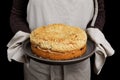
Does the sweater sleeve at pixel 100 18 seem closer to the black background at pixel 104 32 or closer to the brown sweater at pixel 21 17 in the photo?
the brown sweater at pixel 21 17

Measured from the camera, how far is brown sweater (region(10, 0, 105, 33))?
1.18 m

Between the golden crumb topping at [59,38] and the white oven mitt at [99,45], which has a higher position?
the golden crumb topping at [59,38]

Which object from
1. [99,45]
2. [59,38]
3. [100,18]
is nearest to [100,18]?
[100,18]

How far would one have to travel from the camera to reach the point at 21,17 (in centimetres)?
124

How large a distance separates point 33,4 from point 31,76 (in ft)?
1.06

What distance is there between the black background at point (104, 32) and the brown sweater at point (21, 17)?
52 cm

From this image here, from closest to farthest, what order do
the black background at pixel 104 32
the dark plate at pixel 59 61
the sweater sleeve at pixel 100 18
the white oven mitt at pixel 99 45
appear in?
the dark plate at pixel 59 61, the white oven mitt at pixel 99 45, the sweater sleeve at pixel 100 18, the black background at pixel 104 32

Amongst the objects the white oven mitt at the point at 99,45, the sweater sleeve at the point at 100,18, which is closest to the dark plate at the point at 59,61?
the white oven mitt at the point at 99,45

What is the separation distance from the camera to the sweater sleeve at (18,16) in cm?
118

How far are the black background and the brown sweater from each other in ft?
1.69

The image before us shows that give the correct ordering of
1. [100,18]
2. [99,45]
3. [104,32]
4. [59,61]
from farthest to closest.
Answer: [104,32]
[100,18]
[99,45]
[59,61]

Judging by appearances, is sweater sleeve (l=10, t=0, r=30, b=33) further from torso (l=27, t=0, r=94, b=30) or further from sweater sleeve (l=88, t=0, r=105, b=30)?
sweater sleeve (l=88, t=0, r=105, b=30)

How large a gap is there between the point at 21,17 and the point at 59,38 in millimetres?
323

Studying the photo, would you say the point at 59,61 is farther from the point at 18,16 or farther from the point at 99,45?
the point at 18,16
